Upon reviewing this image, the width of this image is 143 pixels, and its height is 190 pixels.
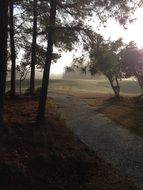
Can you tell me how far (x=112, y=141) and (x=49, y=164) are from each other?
5.87m

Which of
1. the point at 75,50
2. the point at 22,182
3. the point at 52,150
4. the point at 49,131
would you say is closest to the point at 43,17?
the point at 75,50

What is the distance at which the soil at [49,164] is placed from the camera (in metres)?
10.7

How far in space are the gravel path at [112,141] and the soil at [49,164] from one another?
19.4 inches

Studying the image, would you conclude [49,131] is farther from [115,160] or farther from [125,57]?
[125,57]

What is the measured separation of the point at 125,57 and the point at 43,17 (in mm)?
22684

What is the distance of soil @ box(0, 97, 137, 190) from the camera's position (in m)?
10.7

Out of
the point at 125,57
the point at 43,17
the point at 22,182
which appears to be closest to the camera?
the point at 22,182

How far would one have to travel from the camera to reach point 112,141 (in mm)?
17203

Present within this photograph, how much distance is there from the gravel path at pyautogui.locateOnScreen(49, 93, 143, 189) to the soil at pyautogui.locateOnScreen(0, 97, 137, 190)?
0.49m

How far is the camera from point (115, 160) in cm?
1382

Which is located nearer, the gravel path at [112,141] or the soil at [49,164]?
the soil at [49,164]

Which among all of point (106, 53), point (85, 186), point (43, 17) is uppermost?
point (43, 17)

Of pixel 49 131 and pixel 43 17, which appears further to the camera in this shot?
pixel 43 17

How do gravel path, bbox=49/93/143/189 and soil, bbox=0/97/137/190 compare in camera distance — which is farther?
gravel path, bbox=49/93/143/189
